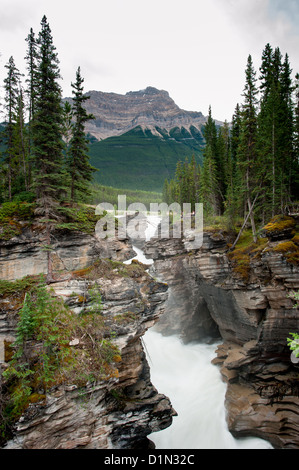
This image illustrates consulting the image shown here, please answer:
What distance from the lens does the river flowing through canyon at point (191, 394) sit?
17.5 meters

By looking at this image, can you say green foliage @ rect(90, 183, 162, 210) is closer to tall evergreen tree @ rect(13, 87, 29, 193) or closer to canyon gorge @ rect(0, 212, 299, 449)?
tall evergreen tree @ rect(13, 87, 29, 193)

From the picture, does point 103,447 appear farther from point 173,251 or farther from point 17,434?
point 173,251

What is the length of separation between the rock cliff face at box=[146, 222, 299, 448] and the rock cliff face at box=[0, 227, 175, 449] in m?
7.19

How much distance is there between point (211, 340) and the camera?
95.7 ft

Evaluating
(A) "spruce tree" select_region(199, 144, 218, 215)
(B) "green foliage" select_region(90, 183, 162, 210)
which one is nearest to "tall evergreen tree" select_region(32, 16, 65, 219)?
(A) "spruce tree" select_region(199, 144, 218, 215)

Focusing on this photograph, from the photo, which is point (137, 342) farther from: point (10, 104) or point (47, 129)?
point (10, 104)

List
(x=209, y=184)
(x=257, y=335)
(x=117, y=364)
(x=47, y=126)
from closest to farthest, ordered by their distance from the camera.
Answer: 1. (x=117, y=364)
2. (x=47, y=126)
3. (x=257, y=335)
4. (x=209, y=184)

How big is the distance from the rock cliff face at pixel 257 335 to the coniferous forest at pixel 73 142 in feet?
17.0

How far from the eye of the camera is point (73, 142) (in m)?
17.9

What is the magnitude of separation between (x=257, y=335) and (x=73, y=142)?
21.8 metres

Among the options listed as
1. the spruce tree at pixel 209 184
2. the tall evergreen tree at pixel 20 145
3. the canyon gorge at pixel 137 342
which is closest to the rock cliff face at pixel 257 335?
the canyon gorge at pixel 137 342

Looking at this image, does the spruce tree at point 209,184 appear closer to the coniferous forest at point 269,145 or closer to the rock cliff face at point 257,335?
the coniferous forest at point 269,145

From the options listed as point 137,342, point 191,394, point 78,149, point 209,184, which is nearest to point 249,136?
point 209,184
